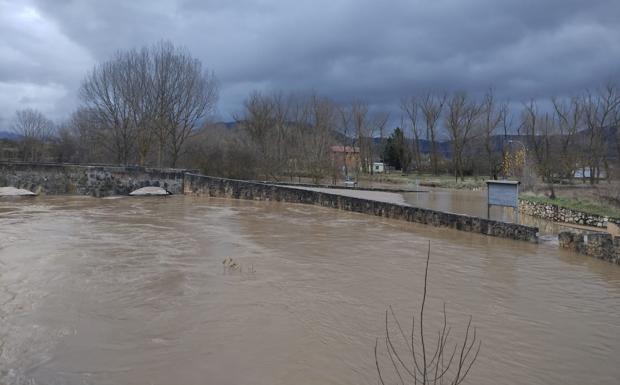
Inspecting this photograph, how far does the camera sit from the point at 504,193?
1476 centimetres

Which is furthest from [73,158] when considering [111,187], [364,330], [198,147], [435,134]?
[364,330]

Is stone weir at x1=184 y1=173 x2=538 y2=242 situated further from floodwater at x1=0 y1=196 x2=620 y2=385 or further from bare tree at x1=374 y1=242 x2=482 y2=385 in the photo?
bare tree at x1=374 y1=242 x2=482 y2=385

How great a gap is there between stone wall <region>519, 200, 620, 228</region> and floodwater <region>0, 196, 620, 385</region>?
767 cm

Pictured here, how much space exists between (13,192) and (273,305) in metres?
23.5

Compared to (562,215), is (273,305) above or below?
below

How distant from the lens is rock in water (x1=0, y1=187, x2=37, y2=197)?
23.8 m

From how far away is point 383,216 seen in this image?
61.7ft

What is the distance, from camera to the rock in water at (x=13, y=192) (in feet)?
78.1

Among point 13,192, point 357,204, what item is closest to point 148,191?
point 13,192

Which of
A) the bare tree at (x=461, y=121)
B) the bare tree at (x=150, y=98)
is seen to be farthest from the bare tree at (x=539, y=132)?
the bare tree at (x=150, y=98)

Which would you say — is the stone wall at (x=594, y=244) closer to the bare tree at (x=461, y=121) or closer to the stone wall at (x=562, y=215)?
the stone wall at (x=562, y=215)

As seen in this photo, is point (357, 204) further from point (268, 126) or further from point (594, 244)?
point (268, 126)

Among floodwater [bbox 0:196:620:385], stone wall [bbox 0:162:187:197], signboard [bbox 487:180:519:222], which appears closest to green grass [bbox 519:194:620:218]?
signboard [bbox 487:180:519:222]

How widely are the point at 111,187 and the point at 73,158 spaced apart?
103 ft
